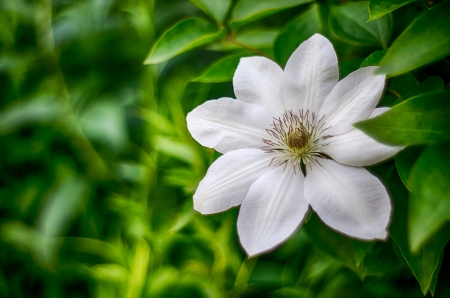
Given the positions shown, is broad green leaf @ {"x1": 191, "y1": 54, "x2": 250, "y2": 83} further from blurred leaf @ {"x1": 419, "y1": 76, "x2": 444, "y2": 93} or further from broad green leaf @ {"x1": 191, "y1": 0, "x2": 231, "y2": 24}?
blurred leaf @ {"x1": 419, "y1": 76, "x2": 444, "y2": 93}

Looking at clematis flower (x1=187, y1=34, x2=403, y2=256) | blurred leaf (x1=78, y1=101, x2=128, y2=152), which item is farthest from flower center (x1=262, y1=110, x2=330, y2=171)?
blurred leaf (x1=78, y1=101, x2=128, y2=152)

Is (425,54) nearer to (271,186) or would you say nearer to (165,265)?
(271,186)

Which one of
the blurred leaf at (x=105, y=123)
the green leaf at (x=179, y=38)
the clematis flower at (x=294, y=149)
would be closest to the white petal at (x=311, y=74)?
the clematis flower at (x=294, y=149)

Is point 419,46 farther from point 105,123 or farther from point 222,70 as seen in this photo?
point 105,123

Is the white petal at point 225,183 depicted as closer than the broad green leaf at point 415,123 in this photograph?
No

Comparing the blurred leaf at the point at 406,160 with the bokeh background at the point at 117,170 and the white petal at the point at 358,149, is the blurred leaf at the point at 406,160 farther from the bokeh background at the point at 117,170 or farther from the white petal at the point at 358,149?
the bokeh background at the point at 117,170
